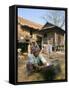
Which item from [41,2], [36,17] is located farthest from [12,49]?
[41,2]

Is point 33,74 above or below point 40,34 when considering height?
below

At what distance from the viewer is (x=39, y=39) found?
5.09 feet

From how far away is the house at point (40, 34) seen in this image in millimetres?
1510

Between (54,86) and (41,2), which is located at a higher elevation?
(41,2)

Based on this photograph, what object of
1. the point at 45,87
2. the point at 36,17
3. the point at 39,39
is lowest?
the point at 45,87

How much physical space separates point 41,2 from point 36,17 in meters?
0.11

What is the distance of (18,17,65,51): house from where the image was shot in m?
1.51

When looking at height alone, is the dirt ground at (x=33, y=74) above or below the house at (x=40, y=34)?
below

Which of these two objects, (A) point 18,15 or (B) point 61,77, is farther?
(B) point 61,77

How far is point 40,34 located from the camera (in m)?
1.55

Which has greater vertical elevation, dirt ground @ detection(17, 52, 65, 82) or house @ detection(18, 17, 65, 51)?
house @ detection(18, 17, 65, 51)

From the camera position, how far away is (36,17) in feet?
5.08

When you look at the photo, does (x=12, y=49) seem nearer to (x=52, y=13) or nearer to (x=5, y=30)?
(x=5, y=30)

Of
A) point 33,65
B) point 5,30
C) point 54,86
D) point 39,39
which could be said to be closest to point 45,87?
point 54,86
